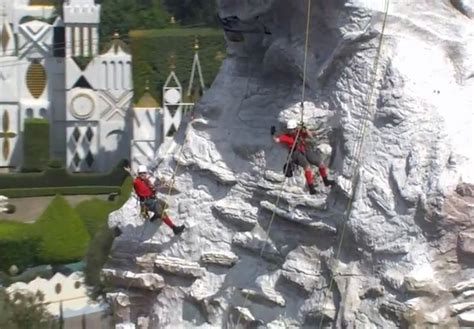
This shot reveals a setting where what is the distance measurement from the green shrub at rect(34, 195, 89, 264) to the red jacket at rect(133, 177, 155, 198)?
1155cm

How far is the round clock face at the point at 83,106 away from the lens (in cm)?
3750

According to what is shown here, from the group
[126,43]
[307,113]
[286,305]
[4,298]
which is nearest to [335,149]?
[307,113]

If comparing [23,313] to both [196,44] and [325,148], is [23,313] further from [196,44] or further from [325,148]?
[196,44]

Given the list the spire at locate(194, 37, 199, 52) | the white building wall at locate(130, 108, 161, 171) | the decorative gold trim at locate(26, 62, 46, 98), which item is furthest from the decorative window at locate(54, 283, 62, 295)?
the decorative gold trim at locate(26, 62, 46, 98)

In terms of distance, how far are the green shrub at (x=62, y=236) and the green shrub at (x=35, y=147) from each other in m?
10.9

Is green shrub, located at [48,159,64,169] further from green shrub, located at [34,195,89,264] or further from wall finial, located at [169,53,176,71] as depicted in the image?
green shrub, located at [34,195,89,264]

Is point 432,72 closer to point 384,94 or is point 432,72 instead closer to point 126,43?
point 384,94

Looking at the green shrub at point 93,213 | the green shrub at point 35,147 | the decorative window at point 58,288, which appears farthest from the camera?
the green shrub at point 35,147

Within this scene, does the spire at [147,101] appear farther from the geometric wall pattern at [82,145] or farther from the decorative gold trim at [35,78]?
the decorative gold trim at [35,78]

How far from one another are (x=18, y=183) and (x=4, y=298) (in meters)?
16.9

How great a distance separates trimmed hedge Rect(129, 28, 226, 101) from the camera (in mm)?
34344

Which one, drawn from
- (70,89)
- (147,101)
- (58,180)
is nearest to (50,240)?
(147,101)

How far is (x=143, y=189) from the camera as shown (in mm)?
13211

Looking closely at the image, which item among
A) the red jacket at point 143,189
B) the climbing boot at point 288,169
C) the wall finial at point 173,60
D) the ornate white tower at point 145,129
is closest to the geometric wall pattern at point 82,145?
the ornate white tower at point 145,129
